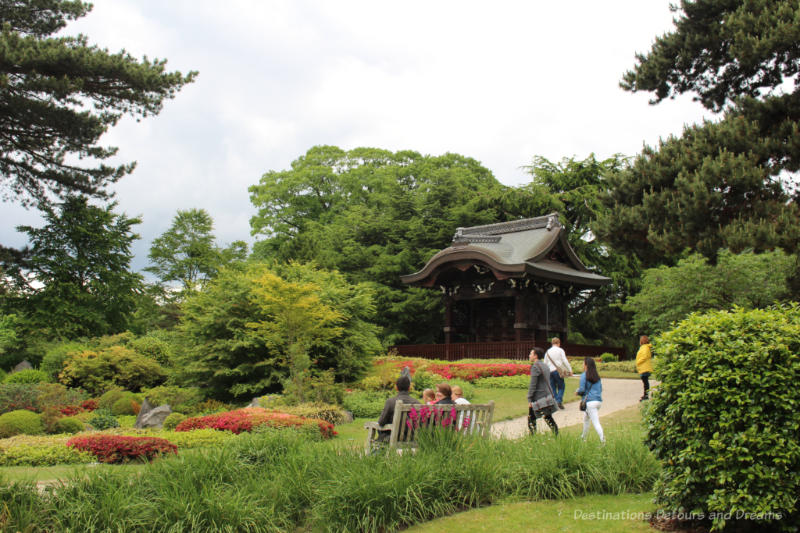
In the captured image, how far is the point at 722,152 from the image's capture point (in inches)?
522

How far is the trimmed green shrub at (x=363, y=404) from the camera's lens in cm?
1455

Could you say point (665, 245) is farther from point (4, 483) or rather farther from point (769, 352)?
point (4, 483)

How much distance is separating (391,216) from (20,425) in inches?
996

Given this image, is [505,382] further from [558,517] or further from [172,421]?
[558,517]

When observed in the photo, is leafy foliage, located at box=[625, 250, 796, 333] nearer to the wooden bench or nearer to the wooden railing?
the wooden railing

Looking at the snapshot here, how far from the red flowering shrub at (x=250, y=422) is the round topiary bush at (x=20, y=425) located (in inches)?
145

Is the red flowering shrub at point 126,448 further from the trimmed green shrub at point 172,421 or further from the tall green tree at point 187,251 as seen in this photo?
the tall green tree at point 187,251

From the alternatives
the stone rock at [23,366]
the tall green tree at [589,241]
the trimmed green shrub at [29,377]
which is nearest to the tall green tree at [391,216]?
the tall green tree at [589,241]

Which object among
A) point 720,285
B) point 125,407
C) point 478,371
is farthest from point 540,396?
point 720,285

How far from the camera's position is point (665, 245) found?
1389cm

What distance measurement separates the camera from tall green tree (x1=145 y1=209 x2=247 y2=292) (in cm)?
4412

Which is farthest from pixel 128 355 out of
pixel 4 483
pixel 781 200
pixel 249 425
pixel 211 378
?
pixel 781 200

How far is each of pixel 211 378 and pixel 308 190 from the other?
29.3m

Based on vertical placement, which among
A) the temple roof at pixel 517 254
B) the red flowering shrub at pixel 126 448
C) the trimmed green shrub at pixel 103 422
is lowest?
the trimmed green shrub at pixel 103 422
